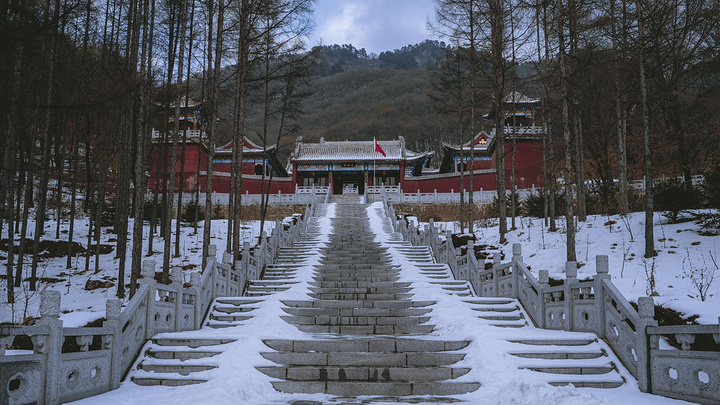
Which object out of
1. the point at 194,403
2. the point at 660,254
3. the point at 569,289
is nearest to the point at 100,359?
the point at 194,403

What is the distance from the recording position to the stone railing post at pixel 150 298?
646 centimetres

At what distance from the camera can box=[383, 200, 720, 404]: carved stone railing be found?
185 inches

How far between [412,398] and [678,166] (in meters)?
20.0

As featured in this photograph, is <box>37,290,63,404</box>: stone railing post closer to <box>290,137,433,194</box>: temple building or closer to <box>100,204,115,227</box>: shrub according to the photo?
<box>100,204,115,227</box>: shrub

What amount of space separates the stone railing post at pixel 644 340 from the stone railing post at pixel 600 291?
0.99 m

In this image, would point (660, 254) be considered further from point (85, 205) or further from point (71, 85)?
point (85, 205)

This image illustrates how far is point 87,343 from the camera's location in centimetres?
520

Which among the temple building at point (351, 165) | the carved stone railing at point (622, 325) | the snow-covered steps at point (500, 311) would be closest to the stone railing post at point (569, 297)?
the carved stone railing at point (622, 325)

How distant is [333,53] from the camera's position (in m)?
182

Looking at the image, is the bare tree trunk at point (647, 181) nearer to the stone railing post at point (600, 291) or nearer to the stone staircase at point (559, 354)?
the stone staircase at point (559, 354)

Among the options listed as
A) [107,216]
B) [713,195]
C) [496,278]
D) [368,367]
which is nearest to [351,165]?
[107,216]

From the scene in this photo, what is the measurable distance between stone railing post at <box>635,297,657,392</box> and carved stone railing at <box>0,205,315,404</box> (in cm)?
619

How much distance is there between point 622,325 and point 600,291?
25.0 inches

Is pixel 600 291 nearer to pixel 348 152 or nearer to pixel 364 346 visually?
pixel 364 346
